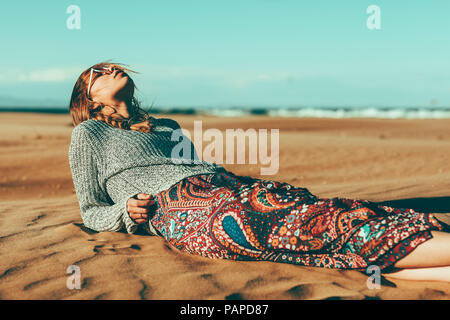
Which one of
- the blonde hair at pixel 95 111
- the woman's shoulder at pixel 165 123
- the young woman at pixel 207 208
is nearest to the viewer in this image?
the young woman at pixel 207 208

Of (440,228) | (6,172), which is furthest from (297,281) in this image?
(6,172)

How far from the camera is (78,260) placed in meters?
3.16

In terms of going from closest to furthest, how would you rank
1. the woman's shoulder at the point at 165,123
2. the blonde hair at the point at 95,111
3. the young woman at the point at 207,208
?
the young woman at the point at 207,208
the blonde hair at the point at 95,111
the woman's shoulder at the point at 165,123

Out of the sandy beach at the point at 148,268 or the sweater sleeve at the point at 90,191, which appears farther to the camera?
the sweater sleeve at the point at 90,191

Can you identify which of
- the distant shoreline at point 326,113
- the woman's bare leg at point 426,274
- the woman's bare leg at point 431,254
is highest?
the woman's bare leg at point 431,254

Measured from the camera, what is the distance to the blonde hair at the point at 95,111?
11.7 feet

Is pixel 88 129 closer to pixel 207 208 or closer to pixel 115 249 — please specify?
pixel 115 249

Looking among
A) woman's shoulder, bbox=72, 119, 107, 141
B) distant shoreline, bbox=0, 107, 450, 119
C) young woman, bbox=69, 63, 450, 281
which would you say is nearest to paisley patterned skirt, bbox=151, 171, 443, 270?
young woman, bbox=69, 63, 450, 281

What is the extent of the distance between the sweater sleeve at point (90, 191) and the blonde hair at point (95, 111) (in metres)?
0.32

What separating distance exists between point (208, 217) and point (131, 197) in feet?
2.08

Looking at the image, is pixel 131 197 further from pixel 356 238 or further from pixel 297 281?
pixel 356 238

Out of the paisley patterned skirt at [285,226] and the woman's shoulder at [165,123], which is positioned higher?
the woman's shoulder at [165,123]

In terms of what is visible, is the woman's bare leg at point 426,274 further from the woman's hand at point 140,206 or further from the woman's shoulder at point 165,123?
the woman's shoulder at point 165,123

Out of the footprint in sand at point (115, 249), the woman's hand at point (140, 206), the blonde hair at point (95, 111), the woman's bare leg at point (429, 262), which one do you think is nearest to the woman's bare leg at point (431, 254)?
the woman's bare leg at point (429, 262)
